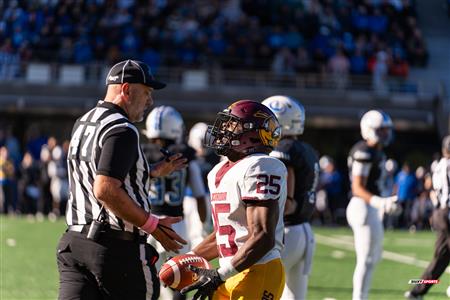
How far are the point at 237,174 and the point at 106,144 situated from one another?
71 cm

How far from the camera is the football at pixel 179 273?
4633mm

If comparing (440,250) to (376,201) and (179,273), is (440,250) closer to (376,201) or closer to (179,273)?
(376,201)

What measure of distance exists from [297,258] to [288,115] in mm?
1052

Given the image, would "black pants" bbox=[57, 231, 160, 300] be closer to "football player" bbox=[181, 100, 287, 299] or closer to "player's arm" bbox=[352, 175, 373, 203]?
"football player" bbox=[181, 100, 287, 299]

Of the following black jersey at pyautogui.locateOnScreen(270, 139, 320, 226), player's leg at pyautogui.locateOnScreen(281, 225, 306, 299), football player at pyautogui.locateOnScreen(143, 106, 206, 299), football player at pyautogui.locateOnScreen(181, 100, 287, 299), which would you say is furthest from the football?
football player at pyautogui.locateOnScreen(143, 106, 206, 299)

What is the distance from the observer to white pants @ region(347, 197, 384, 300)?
846cm

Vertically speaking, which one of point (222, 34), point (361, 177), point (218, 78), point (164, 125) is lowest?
point (361, 177)

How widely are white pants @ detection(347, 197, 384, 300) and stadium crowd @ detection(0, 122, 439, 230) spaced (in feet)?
43.8

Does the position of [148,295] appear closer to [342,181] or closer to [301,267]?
[301,267]

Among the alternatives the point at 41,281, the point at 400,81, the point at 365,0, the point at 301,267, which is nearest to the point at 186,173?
the point at 301,267

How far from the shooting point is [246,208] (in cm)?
461

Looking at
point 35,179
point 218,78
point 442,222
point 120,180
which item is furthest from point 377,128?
point 218,78

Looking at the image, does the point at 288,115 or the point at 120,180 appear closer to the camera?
the point at 120,180

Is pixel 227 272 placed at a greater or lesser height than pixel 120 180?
lesser
